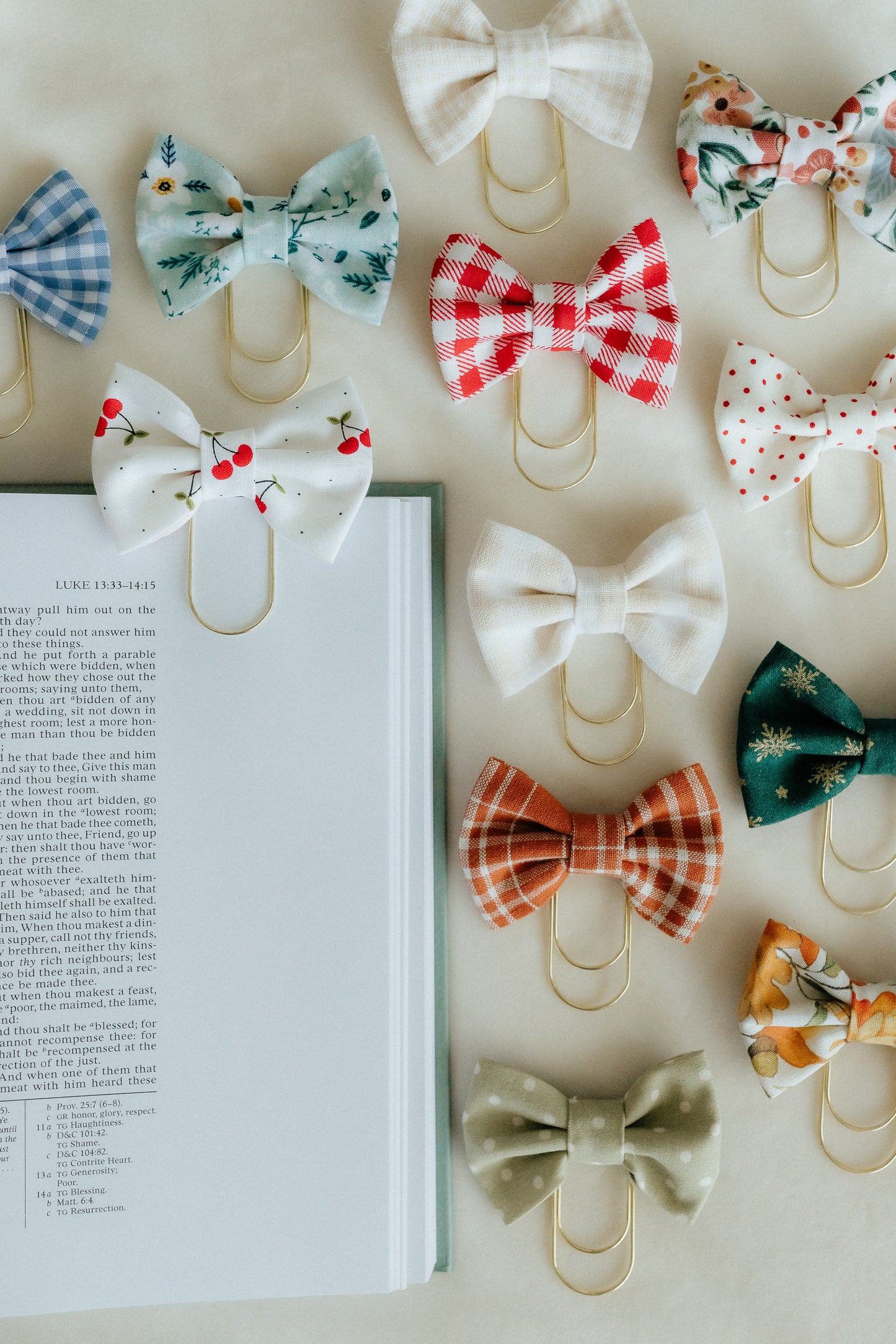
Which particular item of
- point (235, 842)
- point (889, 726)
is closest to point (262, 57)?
point (235, 842)

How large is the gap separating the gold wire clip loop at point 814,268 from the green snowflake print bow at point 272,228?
38 cm

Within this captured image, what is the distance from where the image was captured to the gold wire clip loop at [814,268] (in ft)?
3.19

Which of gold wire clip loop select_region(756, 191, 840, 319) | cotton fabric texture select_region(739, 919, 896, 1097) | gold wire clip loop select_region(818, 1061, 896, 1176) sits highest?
gold wire clip loop select_region(756, 191, 840, 319)

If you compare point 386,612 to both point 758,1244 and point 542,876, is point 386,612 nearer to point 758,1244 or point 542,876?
point 542,876

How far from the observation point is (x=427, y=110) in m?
0.92

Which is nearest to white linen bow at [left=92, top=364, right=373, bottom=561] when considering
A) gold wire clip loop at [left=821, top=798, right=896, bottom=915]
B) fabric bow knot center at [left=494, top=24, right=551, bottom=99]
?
fabric bow knot center at [left=494, top=24, right=551, bottom=99]

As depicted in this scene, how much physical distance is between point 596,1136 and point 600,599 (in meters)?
0.50

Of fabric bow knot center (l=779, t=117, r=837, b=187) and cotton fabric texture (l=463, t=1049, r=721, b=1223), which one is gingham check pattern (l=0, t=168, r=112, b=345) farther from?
cotton fabric texture (l=463, t=1049, r=721, b=1223)

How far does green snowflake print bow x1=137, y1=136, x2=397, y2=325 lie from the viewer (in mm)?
890

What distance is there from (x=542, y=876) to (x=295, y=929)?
23 cm

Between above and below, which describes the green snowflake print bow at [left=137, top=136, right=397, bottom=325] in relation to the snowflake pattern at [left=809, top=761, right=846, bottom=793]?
above

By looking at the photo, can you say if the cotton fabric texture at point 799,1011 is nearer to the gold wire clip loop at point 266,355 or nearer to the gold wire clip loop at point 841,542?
the gold wire clip loop at point 841,542

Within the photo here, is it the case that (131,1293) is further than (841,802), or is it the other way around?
(841,802)

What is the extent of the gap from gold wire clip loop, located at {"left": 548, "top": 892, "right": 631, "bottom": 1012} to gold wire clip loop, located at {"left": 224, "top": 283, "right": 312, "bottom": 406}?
0.56 m
